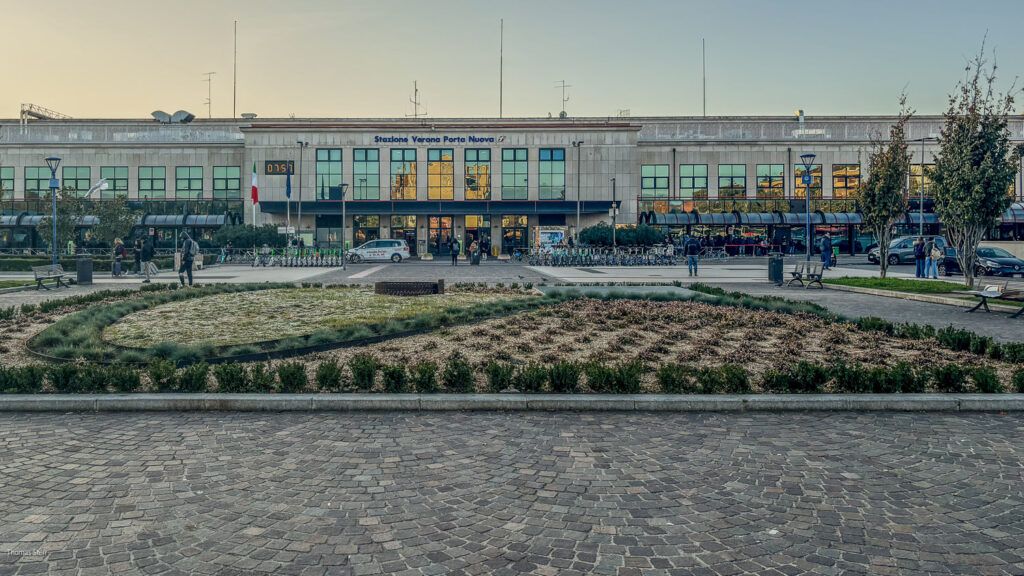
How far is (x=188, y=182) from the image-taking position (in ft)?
207

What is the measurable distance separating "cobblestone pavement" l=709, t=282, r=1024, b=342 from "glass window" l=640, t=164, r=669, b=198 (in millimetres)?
40607

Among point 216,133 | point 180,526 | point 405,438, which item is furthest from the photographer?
point 216,133

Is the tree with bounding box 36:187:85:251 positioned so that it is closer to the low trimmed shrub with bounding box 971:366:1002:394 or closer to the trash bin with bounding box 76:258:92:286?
the trash bin with bounding box 76:258:92:286

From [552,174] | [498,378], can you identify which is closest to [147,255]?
[498,378]

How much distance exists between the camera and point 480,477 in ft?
16.8

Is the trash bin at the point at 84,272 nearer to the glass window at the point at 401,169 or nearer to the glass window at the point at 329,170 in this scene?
the glass window at the point at 329,170

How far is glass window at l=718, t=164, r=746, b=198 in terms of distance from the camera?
62.9m

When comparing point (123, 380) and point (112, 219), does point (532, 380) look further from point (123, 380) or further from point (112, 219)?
point (112, 219)

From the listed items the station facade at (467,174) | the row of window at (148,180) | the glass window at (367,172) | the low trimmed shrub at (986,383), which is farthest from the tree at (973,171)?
the row of window at (148,180)

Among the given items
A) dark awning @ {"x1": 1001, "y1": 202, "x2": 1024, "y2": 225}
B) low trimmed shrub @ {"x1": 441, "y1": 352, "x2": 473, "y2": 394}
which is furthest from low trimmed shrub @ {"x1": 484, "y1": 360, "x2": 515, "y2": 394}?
dark awning @ {"x1": 1001, "y1": 202, "x2": 1024, "y2": 225}

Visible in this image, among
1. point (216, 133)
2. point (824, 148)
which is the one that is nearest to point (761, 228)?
point (824, 148)

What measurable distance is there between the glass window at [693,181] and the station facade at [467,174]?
0.12m

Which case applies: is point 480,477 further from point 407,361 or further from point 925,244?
point 925,244

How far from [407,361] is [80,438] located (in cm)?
398
